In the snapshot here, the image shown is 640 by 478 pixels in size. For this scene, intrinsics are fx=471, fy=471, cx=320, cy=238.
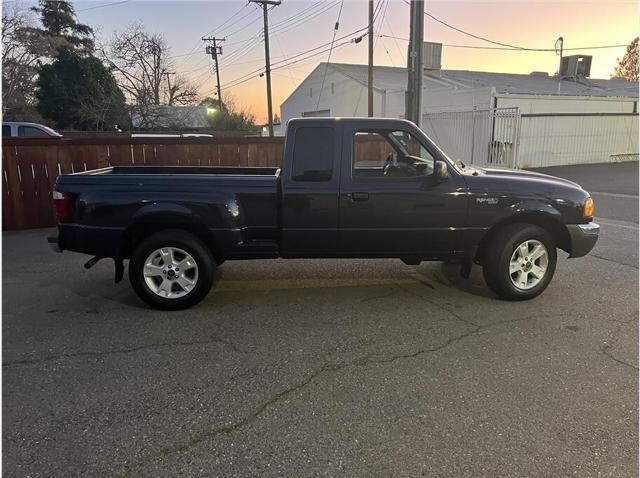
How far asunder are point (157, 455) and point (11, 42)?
40.0 metres

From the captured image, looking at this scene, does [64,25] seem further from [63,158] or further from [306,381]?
[306,381]

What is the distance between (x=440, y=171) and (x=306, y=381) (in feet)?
8.21

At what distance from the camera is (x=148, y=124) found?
3644cm

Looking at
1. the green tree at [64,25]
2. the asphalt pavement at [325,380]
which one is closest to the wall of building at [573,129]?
the asphalt pavement at [325,380]

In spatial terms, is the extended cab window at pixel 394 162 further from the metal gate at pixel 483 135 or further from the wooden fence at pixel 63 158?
the metal gate at pixel 483 135

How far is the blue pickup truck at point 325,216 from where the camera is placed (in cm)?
473

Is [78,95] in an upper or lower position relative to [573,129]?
upper

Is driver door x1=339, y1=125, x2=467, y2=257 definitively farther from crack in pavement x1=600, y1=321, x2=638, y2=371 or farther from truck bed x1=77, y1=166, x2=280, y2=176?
crack in pavement x1=600, y1=321, x2=638, y2=371

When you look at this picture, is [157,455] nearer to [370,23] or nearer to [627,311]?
[627,311]

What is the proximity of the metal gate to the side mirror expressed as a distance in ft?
40.8

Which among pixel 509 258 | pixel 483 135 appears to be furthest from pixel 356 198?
pixel 483 135

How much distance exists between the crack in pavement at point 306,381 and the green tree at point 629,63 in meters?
62.8

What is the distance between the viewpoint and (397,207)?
486cm

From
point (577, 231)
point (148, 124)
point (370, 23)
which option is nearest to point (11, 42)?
point (148, 124)
